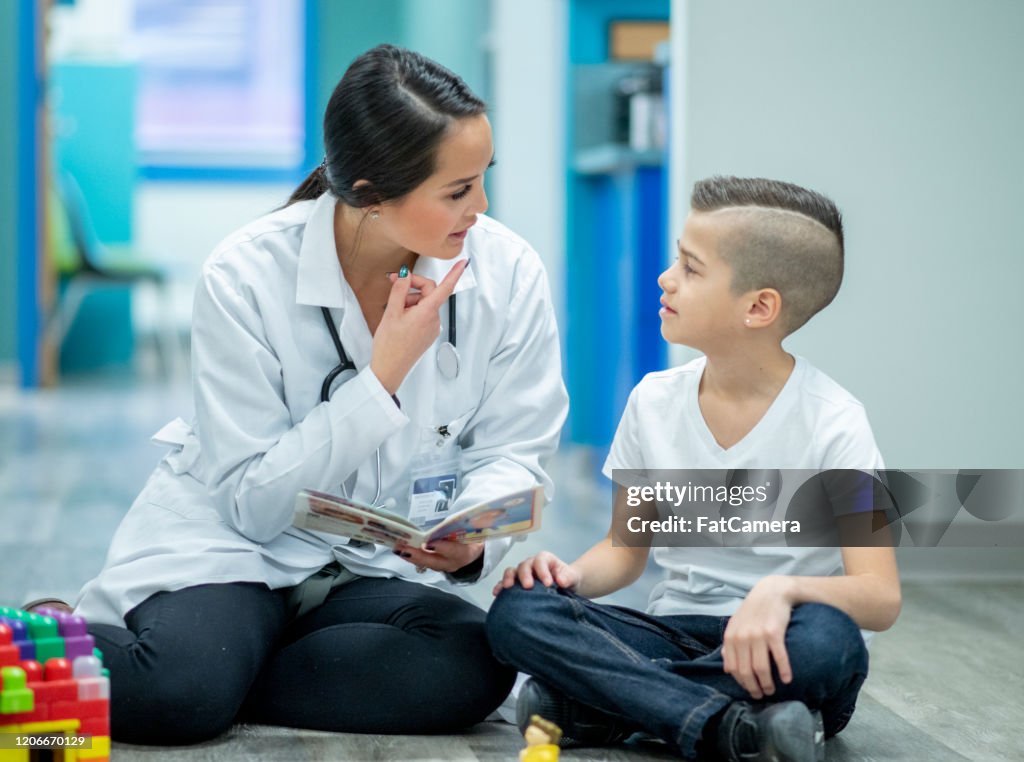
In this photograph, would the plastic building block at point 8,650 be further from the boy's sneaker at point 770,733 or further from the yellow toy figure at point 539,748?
the boy's sneaker at point 770,733

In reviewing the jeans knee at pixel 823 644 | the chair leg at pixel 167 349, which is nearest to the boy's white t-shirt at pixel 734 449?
the jeans knee at pixel 823 644

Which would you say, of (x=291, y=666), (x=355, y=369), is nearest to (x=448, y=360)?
(x=355, y=369)

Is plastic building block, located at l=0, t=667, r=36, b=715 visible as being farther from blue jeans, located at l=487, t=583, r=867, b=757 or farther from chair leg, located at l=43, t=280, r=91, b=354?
chair leg, located at l=43, t=280, r=91, b=354

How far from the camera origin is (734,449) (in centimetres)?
152

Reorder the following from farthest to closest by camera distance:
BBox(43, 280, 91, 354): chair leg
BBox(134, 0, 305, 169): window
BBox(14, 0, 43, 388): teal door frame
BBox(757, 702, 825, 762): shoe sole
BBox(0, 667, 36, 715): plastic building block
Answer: BBox(134, 0, 305, 169): window → BBox(43, 280, 91, 354): chair leg → BBox(14, 0, 43, 388): teal door frame → BBox(757, 702, 825, 762): shoe sole → BBox(0, 667, 36, 715): plastic building block

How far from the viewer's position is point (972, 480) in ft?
8.30

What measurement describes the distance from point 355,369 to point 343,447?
0.46ft

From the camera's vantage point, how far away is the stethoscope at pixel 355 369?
1.62m

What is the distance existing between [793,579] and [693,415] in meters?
0.24

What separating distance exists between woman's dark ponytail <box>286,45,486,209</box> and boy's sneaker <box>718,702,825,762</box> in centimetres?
69

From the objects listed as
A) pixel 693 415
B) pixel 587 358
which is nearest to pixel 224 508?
pixel 693 415

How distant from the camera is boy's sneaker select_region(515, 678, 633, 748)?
148 centimetres

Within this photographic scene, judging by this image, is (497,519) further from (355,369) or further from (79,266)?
(79,266)

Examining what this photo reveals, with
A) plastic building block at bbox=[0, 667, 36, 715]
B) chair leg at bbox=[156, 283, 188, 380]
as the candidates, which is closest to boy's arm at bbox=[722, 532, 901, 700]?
plastic building block at bbox=[0, 667, 36, 715]
